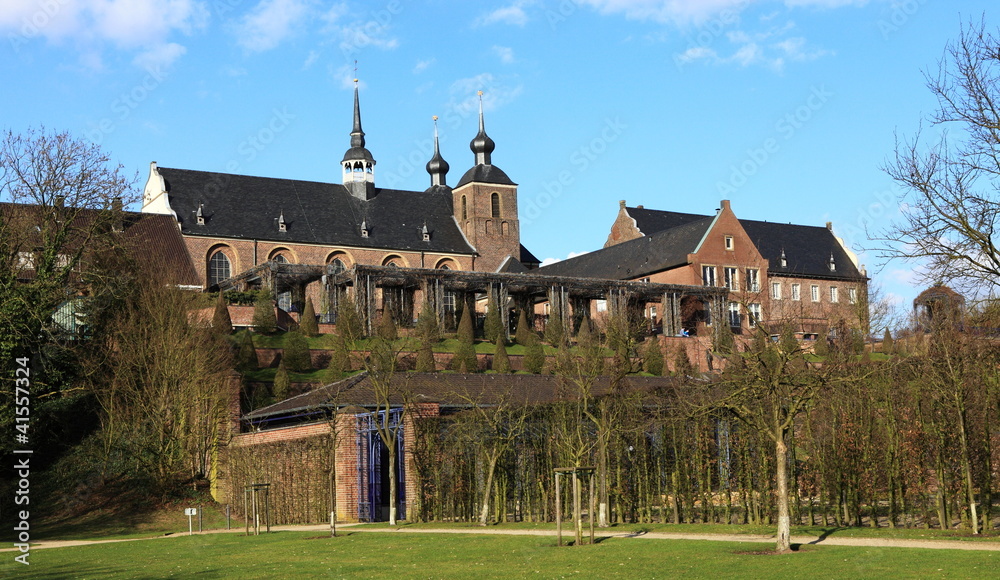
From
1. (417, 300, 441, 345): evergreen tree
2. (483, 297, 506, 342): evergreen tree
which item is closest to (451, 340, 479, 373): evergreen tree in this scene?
(417, 300, 441, 345): evergreen tree

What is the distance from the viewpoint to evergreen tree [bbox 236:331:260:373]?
147 feet

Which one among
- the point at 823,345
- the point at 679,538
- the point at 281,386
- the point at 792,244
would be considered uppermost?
the point at 792,244

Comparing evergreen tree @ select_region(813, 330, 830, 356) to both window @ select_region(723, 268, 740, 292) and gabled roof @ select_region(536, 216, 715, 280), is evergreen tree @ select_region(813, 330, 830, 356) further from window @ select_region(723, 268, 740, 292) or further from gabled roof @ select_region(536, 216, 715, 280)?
gabled roof @ select_region(536, 216, 715, 280)

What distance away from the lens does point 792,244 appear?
85.2 metres

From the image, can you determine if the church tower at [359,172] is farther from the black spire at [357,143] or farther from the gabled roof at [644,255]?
the gabled roof at [644,255]

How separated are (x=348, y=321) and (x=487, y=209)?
1288 inches

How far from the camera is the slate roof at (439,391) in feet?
97.7

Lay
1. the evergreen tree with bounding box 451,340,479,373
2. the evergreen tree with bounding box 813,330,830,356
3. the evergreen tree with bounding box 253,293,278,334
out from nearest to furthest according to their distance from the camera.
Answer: the evergreen tree with bounding box 813,330,830,356, the evergreen tree with bounding box 451,340,479,373, the evergreen tree with bounding box 253,293,278,334

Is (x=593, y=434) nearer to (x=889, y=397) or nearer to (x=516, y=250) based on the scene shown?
(x=889, y=397)

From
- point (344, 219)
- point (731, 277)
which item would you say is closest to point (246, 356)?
point (344, 219)

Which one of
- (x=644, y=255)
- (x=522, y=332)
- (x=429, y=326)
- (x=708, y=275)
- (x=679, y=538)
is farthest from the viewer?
(x=644, y=255)

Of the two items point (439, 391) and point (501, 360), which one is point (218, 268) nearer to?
point (501, 360)

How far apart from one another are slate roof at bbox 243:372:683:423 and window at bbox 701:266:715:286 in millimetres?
38699

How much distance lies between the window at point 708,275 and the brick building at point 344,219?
14408 mm
